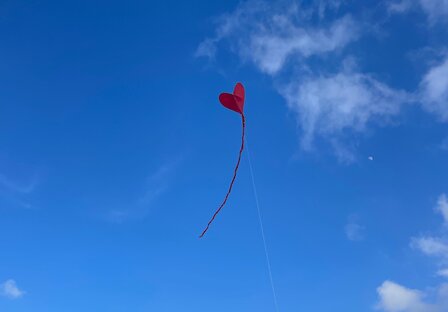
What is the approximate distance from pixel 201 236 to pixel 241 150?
4372mm

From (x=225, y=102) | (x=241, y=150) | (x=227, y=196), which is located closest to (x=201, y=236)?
(x=227, y=196)

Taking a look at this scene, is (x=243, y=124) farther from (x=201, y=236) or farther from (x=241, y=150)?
(x=201, y=236)

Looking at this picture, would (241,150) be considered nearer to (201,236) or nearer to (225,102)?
(225,102)

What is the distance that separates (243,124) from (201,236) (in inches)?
216

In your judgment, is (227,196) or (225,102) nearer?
(225,102)

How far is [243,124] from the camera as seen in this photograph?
68.8 feet

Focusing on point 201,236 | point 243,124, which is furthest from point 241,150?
point 201,236

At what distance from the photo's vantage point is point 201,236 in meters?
21.9

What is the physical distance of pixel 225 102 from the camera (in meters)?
20.7

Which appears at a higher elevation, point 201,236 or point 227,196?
point 227,196

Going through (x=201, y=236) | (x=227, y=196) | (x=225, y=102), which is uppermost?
(x=225, y=102)

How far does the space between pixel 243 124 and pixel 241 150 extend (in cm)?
121

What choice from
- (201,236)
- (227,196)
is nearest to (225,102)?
(227,196)

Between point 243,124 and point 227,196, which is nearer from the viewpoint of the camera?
point 243,124
